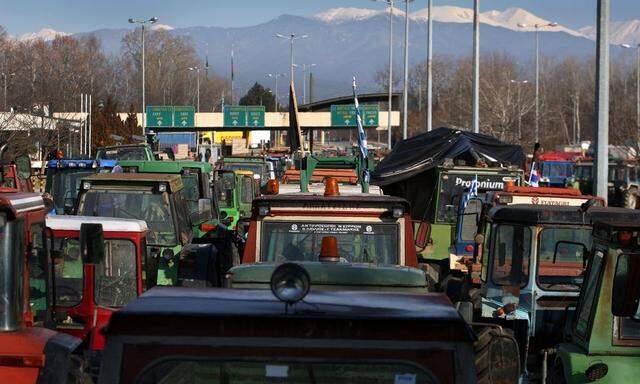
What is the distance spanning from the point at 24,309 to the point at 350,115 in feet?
283

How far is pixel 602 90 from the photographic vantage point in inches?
821

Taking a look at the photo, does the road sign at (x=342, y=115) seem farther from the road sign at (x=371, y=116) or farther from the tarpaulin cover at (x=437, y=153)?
the tarpaulin cover at (x=437, y=153)

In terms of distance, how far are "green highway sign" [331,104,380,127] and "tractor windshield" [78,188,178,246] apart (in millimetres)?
74499

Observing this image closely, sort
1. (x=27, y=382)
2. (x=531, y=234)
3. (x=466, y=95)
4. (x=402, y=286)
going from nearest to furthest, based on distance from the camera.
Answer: (x=27, y=382) < (x=402, y=286) < (x=531, y=234) < (x=466, y=95)

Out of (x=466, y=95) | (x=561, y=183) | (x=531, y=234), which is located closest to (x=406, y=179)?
(x=531, y=234)

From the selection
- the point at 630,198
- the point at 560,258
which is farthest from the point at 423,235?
the point at 630,198

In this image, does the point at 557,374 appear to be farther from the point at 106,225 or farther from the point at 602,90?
the point at 602,90

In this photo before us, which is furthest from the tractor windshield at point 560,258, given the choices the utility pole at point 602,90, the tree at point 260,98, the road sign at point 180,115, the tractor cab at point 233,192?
the tree at point 260,98

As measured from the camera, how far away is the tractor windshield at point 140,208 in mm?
16188

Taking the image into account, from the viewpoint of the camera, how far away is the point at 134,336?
4.19 meters

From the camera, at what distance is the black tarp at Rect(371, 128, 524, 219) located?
2448 cm

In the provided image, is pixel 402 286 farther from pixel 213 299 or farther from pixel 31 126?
pixel 31 126

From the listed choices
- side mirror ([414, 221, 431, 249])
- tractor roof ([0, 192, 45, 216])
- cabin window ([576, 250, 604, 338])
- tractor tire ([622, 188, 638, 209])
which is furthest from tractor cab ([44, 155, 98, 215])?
tractor tire ([622, 188, 638, 209])

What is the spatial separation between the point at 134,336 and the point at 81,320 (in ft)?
24.0
